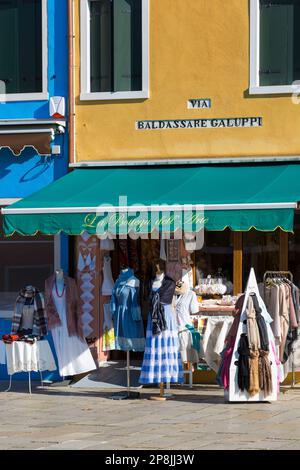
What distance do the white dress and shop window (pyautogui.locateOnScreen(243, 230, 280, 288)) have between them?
2.65 m

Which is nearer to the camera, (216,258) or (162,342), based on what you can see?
(162,342)

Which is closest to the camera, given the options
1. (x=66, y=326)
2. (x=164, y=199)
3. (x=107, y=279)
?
(x=164, y=199)

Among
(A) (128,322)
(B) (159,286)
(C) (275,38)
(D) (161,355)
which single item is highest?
(C) (275,38)

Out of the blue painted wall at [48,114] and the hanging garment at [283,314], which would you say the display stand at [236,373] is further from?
the blue painted wall at [48,114]

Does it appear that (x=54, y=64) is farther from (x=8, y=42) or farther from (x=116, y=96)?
(x=116, y=96)

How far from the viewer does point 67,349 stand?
1816 centimetres

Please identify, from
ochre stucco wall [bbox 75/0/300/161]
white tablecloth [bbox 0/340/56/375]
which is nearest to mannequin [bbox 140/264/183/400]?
white tablecloth [bbox 0/340/56/375]

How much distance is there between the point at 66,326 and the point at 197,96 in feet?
13.2

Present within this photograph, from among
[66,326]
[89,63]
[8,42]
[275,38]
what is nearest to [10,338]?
[66,326]

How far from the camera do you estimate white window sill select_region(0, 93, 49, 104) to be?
764 inches

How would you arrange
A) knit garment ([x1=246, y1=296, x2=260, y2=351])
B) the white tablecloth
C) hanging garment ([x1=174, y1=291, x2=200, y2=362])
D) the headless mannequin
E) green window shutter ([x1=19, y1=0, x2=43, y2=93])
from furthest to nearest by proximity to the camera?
green window shutter ([x1=19, y1=0, x2=43, y2=93]) → the white tablecloth → hanging garment ([x1=174, y1=291, x2=200, y2=362]) → the headless mannequin → knit garment ([x1=246, y1=296, x2=260, y2=351])

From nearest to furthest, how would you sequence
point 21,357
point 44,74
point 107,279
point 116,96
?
point 21,357, point 107,279, point 116,96, point 44,74

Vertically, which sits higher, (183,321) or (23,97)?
(23,97)

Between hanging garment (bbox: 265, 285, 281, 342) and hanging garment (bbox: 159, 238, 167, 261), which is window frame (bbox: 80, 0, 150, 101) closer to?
hanging garment (bbox: 159, 238, 167, 261)
